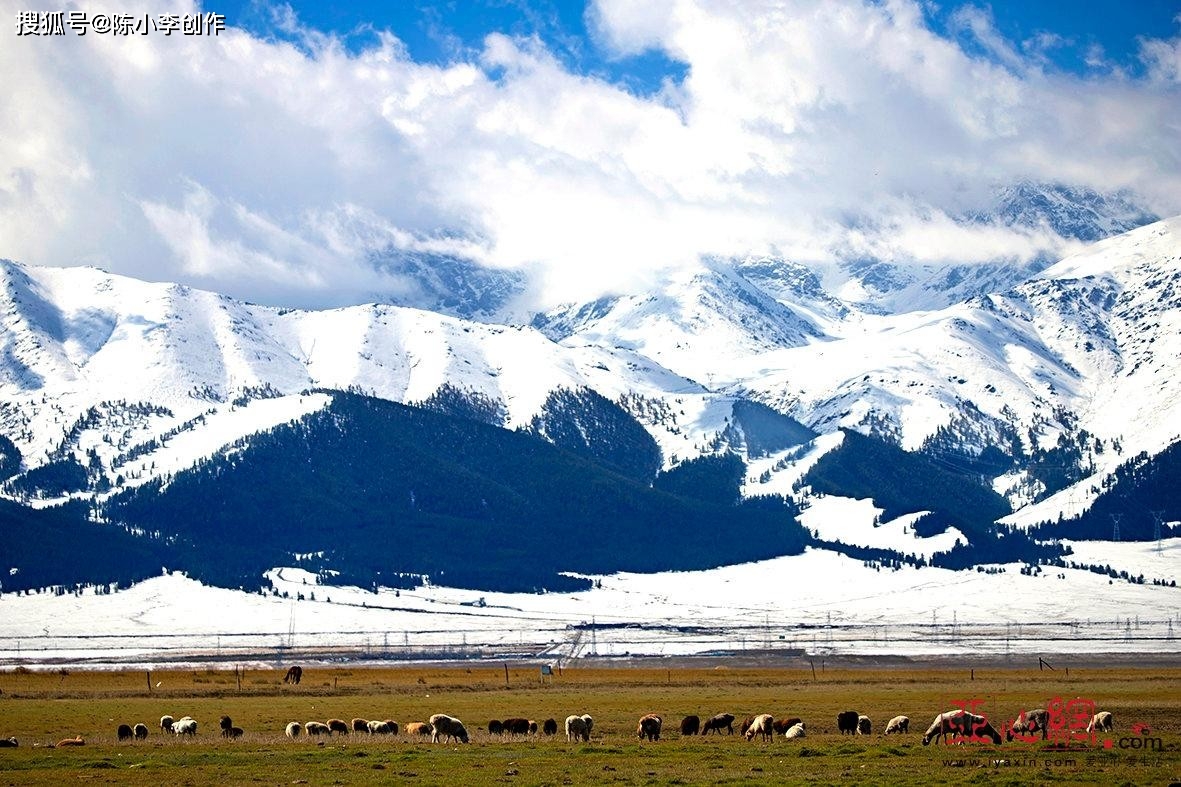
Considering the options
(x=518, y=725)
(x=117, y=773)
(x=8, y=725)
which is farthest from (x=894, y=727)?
(x=8, y=725)

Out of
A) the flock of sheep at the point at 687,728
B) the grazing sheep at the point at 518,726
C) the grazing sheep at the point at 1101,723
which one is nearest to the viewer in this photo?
the flock of sheep at the point at 687,728

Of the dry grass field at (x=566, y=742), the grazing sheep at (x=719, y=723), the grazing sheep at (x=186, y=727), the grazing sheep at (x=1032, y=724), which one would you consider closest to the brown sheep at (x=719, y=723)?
the grazing sheep at (x=719, y=723)

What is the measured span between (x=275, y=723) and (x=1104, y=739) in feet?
184

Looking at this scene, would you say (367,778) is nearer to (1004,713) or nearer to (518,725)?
(518,725)

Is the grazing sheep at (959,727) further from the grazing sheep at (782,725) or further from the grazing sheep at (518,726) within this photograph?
the grazing sheep at (518,726)

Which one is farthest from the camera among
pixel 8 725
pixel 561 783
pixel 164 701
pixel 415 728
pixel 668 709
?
pixel 164 701

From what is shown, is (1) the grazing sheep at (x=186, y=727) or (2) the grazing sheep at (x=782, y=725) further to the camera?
(1) the grazing sheep at (x=186, y=727)

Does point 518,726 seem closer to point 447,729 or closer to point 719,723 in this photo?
point 447,729

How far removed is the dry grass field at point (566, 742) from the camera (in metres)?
72.6

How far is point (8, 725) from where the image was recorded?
106 metres

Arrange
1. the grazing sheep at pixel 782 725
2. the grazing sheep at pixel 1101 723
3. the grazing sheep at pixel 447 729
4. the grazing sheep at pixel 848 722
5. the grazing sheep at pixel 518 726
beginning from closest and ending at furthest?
the grazing sheep at pixel 1101 723
the grazing sheep at pixel 447 729
the grazing sheep at pixel 782 725
the grazing sheep at pixel 848 722
the grazing sheep at pixel 518 726

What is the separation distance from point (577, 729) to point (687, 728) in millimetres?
7018

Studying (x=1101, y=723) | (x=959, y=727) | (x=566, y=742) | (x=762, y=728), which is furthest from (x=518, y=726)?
(x=1101, y=723)

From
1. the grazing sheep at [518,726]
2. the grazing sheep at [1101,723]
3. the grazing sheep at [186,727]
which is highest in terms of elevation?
the grazing sheep at [186,727]
